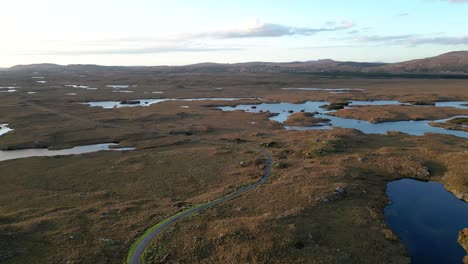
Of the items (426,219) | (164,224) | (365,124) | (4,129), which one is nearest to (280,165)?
(426,219)

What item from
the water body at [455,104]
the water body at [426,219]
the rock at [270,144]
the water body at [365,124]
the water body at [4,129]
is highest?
the water body at [455,104]

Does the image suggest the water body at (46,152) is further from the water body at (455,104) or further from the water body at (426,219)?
the water body at (455,104)

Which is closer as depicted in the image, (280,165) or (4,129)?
(280,165)

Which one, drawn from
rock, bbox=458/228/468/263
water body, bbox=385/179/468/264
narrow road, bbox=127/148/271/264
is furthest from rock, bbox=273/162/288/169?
rock, bbox=458/228/468/263

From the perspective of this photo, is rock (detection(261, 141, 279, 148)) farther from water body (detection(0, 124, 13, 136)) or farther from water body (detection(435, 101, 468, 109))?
water body (detection(435, 101, 468, 109))

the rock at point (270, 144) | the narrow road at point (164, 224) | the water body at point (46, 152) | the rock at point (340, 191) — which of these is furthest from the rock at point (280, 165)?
the water body at point (46, 152)

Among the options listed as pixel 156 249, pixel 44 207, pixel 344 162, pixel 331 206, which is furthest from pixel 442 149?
pixel 44 207

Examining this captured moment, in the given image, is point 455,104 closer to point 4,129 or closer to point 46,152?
point 46,152

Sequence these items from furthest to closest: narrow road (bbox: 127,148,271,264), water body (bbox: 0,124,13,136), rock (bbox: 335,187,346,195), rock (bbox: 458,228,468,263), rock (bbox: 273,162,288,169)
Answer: water body (bbox: 0,124,13,136) → rock (bbox: 273,162,288,169) → rock (bbox: 335,187,346,195) → rock (bbox: 458,228,468,263) → narrow road (bbox: 127,148,271,264)

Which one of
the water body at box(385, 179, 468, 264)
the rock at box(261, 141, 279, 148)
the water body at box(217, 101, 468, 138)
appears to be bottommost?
the water body at box(385, 179, 468, 264)
